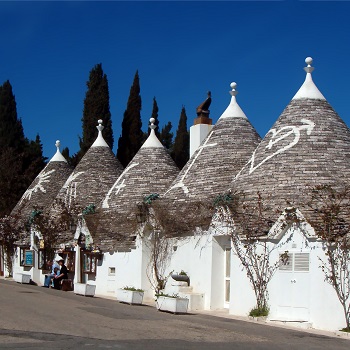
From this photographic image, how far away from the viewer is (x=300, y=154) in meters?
19.8

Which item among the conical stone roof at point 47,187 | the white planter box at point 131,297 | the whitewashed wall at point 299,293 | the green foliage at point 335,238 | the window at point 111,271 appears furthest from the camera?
the conical stone roof at point 47,187

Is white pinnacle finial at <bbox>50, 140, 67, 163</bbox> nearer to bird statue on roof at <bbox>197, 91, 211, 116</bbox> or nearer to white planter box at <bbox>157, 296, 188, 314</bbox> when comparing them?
bird statue on roof at <bbox>197, 91, 211, 116</bbox>

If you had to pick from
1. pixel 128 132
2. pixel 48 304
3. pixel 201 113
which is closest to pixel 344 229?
pixel 48 304

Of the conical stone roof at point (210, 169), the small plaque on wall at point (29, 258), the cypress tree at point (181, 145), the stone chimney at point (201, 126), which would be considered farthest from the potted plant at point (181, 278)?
the cypress tree at point (181, 145)

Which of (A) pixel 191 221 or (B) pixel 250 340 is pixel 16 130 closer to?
(A) pixel 191 221

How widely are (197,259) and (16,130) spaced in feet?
106

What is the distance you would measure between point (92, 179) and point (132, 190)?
4893 mm

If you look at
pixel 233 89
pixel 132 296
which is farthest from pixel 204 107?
pixel 132 296

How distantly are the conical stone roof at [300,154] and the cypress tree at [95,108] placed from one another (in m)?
24.7

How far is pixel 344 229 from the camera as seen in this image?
55.2 feet

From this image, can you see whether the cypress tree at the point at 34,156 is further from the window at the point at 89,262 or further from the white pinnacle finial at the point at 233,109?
the white pinnacle finial at the point at 233,109

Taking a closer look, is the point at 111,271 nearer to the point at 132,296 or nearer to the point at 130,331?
the point at 132,296

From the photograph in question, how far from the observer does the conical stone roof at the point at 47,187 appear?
3591 centimetres

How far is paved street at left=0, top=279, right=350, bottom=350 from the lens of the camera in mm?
12148
